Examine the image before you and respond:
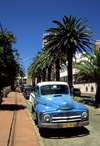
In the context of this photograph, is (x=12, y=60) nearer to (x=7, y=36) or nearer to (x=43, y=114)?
(x=7, y=36)

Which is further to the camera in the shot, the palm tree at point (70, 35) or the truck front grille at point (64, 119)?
the palm tree at point (70, 35)

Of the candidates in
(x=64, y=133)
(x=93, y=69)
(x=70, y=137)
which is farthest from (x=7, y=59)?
(x=93, y=69)

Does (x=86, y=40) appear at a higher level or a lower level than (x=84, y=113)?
higher

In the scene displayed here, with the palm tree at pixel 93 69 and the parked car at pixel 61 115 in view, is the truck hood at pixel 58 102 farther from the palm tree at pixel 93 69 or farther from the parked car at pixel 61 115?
the palm tree at pixel 93 69

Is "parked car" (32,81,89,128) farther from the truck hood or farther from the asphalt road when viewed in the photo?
the asphalt road

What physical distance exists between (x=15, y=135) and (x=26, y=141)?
0.82m

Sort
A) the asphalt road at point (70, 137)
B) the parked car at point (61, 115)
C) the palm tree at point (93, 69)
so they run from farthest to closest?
the palm tree at point (93, 69)
the parked car at point (61, 115)
the asphalt road at point (70, 137)

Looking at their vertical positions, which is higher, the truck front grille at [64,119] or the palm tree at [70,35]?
the palm tree at [70,35]

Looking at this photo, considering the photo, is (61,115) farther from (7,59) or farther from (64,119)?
(7,59)

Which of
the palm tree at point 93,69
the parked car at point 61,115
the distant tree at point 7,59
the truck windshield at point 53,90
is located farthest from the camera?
the palm tree at point 93,69

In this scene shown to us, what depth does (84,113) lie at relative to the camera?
20.3 feet

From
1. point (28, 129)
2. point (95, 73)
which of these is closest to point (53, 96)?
point (28, 129)

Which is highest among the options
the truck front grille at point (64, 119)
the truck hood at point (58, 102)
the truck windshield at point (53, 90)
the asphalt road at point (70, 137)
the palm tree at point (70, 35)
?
the palm tree at point (70, 35)

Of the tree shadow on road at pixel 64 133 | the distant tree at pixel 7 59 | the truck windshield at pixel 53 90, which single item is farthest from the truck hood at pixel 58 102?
the distant tree at pixel 7 59
